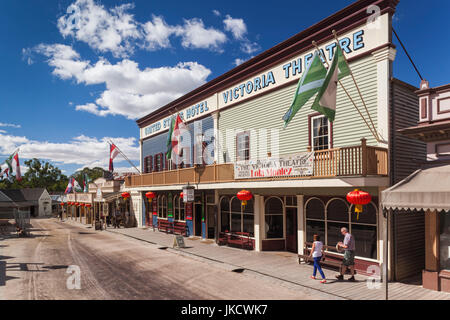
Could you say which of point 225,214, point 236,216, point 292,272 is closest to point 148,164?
point 225,214

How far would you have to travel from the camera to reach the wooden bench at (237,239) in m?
16.4

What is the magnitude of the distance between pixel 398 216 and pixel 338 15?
7.80 metres

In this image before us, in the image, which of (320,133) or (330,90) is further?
(320,133)

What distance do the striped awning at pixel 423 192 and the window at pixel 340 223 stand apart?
2.06m

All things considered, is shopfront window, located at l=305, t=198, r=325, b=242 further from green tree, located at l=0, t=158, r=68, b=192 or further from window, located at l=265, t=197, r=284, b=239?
green tree, located at l=0, t=158, r=68, b=192

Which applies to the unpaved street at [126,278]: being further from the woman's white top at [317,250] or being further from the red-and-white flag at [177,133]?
the red-and-white flag at [177,133]

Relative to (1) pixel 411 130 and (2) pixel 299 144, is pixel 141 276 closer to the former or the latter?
(2) pixel 299 144

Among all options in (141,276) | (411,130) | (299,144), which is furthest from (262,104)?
(141,276)

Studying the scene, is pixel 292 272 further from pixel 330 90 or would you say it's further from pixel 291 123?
pixel 330 90

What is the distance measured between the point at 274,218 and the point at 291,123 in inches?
188

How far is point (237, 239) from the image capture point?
681 inches

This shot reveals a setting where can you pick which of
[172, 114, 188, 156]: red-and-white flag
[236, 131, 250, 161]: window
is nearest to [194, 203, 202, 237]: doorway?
[172, 114, 188, 156]: red-and-white flag

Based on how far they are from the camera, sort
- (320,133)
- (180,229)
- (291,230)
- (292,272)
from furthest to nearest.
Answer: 1. (180,229)
2. (291,230)
3. (320,133)
4. (292,272)
